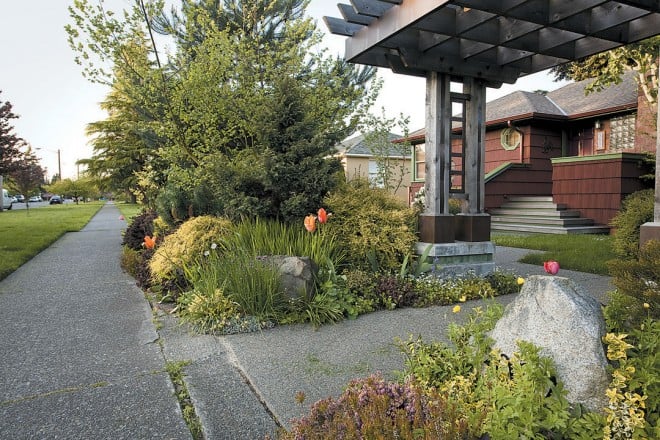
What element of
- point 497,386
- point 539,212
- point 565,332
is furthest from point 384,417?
point 539,212

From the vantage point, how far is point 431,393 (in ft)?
5.51

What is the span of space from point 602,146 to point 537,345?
14105mm

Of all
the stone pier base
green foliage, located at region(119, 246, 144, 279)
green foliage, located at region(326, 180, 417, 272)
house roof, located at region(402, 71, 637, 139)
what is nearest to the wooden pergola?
the stone pier base

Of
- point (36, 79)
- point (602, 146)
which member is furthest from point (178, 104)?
point (602, 146)

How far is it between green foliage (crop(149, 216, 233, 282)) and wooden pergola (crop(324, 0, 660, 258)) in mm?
2421

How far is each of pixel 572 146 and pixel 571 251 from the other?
8659 mm

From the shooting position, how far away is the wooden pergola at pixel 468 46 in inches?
148

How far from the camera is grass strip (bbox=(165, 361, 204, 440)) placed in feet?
6.61

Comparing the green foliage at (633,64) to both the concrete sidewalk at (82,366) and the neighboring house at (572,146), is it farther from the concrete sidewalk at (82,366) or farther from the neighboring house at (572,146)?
the concrete sidewalk at (82,366)

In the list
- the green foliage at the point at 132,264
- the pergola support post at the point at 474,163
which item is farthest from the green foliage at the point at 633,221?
the green foliage at the point at 132,264

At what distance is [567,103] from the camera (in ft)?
47.6

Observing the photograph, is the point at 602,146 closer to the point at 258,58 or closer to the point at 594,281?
the point at 594,281

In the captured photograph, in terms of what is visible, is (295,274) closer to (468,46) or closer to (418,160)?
(468,46)

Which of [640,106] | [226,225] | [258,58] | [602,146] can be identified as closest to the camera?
[226,225]
